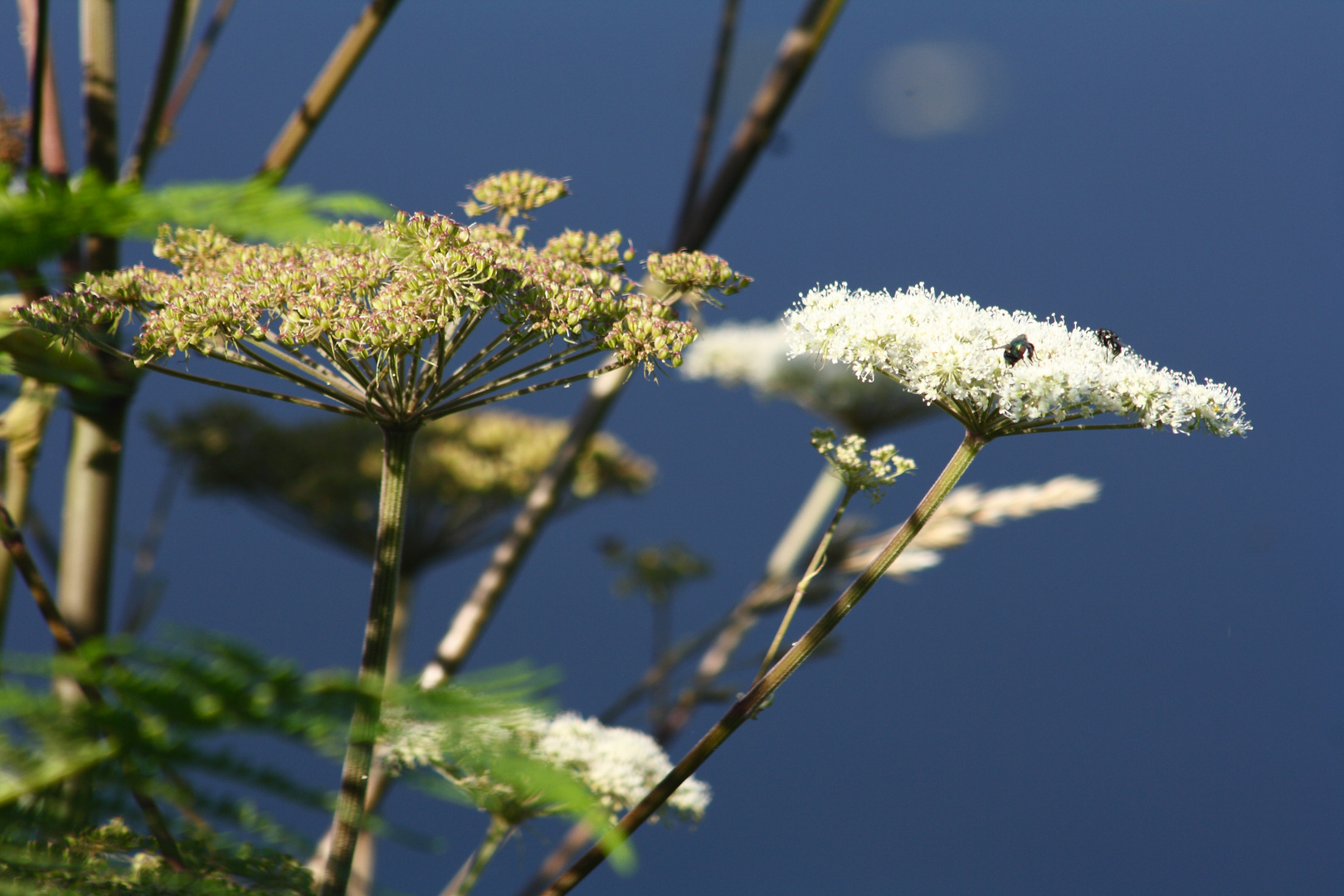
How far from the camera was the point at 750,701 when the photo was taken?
743 millimetres

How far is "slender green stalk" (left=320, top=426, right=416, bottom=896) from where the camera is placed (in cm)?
75

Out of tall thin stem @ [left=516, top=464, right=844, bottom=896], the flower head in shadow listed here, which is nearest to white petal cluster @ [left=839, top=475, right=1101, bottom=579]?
tall thin stem @ [left=516, top=464, right=844, bottom=896]

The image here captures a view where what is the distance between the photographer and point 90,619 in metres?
1.26

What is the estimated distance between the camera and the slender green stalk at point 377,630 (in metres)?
0.75

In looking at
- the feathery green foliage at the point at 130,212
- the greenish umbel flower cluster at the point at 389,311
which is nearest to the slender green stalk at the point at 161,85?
the greenish umbel flower cluster at the point at 389,311

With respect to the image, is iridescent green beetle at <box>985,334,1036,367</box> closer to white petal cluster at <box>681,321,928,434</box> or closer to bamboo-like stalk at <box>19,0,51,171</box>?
bamboo-like stalk at <box>19,0,51,171</box>

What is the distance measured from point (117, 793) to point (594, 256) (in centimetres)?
58

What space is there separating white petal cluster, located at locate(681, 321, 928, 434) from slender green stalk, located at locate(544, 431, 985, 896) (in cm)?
128

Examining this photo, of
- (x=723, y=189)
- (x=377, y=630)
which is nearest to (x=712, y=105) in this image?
(x=723, y=189)

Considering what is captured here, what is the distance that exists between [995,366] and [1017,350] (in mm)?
44

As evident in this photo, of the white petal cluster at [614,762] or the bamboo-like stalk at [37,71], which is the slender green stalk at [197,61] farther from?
the white petal cluster at [614,762]

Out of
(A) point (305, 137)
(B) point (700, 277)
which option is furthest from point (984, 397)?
(A) point (305, 137)

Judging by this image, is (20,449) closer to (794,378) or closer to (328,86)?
(328,86)

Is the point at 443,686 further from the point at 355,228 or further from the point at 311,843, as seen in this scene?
the point at 355,228
